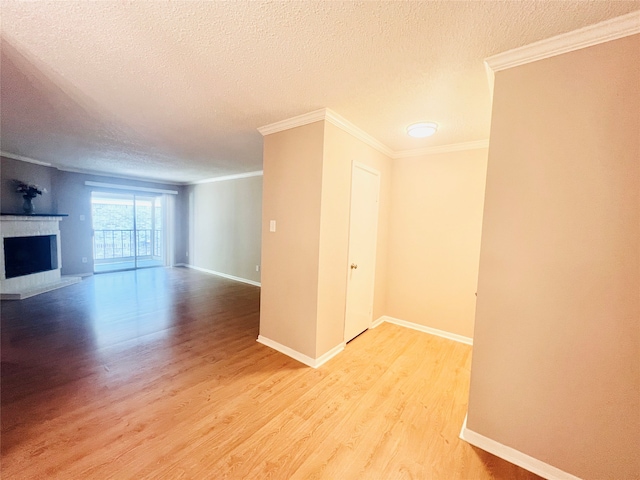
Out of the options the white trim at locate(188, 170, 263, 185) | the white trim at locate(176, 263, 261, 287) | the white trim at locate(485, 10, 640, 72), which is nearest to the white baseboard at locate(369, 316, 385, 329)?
the white trim at locate(485, 10, 640, 72)

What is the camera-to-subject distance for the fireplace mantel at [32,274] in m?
4.30

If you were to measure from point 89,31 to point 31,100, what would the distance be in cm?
153

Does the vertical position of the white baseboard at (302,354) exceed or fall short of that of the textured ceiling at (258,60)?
it falls short

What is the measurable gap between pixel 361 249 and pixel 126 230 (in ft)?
25.4

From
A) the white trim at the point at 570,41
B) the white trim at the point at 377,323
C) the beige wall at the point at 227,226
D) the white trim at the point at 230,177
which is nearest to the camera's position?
the white trim at the point at 570,41

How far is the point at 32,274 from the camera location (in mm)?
4777

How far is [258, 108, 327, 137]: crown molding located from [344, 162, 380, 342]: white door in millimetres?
688

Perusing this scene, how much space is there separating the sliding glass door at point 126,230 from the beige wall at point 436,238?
6917mm

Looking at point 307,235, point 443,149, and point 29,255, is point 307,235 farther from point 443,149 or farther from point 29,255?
point 29,255

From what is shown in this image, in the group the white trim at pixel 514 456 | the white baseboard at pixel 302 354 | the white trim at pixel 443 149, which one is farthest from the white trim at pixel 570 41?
the white baseboard at pixel 302 354

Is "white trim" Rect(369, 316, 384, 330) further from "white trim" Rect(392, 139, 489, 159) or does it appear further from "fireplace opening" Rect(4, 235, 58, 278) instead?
"fireplace opening" Rect(4, 235, 58, 278)

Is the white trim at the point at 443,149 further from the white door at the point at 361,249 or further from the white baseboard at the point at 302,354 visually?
the white baseboard at the point at 302,354

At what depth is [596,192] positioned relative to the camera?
4.27 ft

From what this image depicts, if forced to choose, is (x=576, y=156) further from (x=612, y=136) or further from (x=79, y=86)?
(x=79, y=86)
